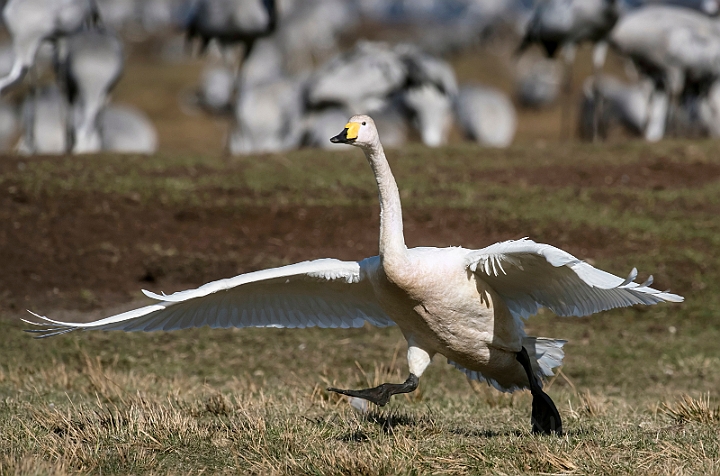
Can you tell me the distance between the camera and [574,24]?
1444 cm

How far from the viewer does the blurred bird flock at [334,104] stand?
530cm

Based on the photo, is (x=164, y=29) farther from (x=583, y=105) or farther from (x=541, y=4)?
(x=541, y=4)

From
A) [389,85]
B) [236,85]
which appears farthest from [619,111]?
[236,85]

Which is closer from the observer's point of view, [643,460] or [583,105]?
[643,460]

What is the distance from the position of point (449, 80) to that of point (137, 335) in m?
8.44

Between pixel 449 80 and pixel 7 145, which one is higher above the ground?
pixel 449 80

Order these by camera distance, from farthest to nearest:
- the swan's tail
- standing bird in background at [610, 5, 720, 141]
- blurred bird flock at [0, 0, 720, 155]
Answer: standing bird in background at [610, 5, 720, 141] → blurred bird flock at [0, 0, 720, 155] → the swan's tail

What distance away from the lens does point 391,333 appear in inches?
349

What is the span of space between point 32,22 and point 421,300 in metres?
8.42

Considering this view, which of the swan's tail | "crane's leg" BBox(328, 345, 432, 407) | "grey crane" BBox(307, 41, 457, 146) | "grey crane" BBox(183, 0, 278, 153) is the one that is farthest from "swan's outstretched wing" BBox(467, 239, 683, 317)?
"grey crane" BBox(183, 0, 278, 153)

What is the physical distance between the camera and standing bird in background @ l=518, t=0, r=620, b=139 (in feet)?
47.3

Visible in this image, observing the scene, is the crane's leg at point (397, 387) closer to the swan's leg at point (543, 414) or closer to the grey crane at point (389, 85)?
the swan's leg at point (543, 414)

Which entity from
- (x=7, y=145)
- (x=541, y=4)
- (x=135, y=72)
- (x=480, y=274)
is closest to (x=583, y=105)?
(x=541, y=4)

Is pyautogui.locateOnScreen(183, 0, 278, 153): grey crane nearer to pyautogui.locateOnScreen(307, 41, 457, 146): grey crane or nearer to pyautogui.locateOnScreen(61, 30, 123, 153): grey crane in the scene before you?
pyautogui.locateOnScreen(307, 41, 457, 146): grey crane
